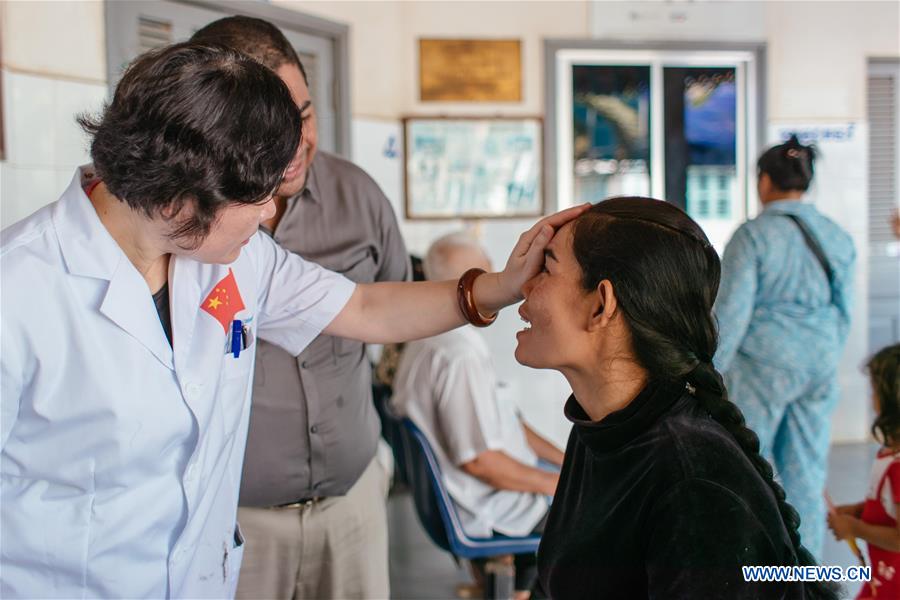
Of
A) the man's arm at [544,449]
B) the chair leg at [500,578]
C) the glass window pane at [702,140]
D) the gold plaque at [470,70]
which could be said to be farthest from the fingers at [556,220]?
the glass window pane at [702,140]

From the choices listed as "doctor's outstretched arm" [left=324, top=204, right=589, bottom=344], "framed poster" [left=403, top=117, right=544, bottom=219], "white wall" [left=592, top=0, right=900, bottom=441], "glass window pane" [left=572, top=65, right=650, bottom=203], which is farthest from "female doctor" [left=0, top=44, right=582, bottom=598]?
"white wall" [left=592, top=0, right=900, bottom=441]

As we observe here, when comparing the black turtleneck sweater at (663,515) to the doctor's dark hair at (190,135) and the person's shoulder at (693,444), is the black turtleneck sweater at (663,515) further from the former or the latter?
the doctor's dark hair at (190,135)

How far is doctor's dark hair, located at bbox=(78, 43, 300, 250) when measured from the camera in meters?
1.26

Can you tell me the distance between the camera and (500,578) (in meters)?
3.20

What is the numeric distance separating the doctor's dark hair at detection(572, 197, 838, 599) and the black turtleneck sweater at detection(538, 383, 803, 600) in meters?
0.03

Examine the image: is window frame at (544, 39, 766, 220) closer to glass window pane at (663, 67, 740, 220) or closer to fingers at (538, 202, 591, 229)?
glass window pane at (663, 67, 740, 220)

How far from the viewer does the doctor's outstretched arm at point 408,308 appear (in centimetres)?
177

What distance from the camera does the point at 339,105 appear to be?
16.1 ft

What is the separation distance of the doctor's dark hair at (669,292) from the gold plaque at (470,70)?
4.31 metres

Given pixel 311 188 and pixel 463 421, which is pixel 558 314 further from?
pixel 463 421

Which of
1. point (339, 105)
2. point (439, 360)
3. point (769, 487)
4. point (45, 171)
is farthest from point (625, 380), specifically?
point (339, 105)

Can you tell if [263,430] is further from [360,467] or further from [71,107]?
[71,107]

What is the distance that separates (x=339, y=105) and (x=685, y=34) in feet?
8.14

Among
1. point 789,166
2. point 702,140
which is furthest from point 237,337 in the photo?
point 702,140
